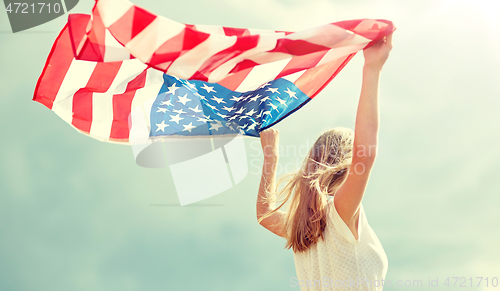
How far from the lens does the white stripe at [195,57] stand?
6.45ft

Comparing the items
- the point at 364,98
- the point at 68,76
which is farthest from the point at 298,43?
the point at 68,76

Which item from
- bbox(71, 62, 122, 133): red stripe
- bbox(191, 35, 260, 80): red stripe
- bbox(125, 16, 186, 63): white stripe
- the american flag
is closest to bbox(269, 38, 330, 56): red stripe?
the american flag

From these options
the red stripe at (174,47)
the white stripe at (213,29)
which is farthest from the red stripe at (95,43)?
the white stripe at (213,29)

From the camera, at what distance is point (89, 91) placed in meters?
3.06

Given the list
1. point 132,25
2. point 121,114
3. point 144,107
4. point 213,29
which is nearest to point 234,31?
point 213,29

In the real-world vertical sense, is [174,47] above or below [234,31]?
below

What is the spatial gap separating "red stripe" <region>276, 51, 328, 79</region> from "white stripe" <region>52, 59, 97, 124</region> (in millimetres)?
1545

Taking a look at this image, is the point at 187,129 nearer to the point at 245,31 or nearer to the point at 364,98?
the point at 245,31

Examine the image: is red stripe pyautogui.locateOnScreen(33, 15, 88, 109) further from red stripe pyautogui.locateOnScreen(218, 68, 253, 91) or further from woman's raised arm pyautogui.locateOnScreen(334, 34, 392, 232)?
woman's raised arm pyautogui.locateOnScreen(334, 34, 392, 232)

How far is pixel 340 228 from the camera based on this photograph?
67.5 inches

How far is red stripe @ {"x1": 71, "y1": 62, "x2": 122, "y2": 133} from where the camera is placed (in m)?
3.01

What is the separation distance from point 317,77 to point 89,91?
1.85m

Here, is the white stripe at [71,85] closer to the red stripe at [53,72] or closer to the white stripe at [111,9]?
the red stripe at [53,72]

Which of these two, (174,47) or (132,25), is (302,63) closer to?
(174,47)
